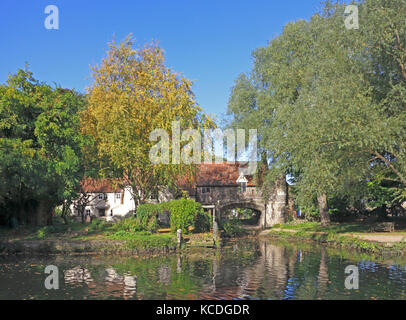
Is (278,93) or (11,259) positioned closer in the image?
(11,259)

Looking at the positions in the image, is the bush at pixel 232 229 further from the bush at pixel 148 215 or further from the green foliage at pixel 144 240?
the green foliage at pixel 144 240

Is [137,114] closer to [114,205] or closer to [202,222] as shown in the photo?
[202,222]

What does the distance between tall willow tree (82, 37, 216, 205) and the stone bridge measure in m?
12.3

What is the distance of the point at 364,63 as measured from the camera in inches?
1036

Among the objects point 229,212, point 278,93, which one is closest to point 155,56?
point 278,93

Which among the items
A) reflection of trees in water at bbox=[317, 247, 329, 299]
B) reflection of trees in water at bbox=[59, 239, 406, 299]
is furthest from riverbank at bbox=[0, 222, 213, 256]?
reflection of trees in water at bbox=[317, 247, 329, 299]

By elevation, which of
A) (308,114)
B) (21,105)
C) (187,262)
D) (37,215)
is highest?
(21,105)

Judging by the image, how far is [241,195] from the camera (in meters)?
50.9

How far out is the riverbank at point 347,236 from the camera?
2900cm

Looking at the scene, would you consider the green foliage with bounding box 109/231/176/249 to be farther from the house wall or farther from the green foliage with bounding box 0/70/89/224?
the house wall

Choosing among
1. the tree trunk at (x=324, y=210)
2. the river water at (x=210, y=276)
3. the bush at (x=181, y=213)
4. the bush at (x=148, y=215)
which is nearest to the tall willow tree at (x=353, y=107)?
the river water at (x=210, y=276)

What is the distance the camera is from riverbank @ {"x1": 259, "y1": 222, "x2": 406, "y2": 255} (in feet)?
95.1
